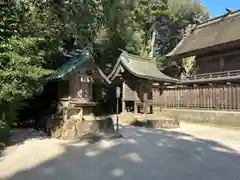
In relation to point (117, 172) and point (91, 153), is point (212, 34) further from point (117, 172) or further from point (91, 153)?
point (117, 172)

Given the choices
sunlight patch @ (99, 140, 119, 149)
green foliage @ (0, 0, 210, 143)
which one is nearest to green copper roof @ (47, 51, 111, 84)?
green foliage @ (0, 0, 210, 143)

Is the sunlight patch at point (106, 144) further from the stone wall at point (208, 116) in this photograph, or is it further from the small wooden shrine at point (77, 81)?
the stone wall at point (208, 116)

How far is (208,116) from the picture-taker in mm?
16594

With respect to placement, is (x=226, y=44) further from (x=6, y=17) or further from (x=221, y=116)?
(x=6, y=17)

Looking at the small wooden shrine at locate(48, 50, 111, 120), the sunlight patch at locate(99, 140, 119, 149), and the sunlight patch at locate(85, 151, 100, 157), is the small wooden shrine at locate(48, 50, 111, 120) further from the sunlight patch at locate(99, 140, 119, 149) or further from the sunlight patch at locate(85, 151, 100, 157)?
the sunlight patch at locate(85, 151, 100, 157)

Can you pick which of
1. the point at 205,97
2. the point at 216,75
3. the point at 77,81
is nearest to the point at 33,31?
the point at 77,81

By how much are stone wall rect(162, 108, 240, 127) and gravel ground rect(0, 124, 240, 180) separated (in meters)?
4.78

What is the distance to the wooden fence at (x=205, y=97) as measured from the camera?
1551 cm

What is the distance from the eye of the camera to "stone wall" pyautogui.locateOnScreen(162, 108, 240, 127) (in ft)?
49.4

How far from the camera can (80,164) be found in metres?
7.12

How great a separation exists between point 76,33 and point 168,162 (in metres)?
5.82

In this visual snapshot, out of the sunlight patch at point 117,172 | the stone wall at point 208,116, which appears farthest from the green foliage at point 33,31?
the stone wall at point 208,116

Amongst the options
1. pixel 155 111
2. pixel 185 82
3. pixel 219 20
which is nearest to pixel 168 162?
pixel 155 111

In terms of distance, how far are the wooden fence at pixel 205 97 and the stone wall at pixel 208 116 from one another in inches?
15.9
